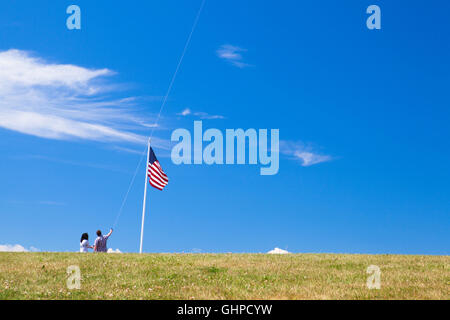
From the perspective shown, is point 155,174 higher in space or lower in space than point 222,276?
higher

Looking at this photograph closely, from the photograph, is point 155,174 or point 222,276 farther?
point 155,174

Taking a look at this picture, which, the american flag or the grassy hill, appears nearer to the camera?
the grassy hill

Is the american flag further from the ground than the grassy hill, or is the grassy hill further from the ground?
the american flag

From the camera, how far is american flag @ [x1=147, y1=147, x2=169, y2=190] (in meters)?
32.7

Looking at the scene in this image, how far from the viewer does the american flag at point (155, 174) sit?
32.7 m

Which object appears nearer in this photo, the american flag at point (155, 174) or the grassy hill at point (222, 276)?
the grassy hill at point (222, 276)

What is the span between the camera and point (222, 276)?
755 inches

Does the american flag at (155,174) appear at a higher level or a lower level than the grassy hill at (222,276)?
higher

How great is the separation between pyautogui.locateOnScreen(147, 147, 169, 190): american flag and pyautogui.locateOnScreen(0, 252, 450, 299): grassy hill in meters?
8.22

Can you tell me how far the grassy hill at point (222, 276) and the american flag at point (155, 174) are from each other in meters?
8.22

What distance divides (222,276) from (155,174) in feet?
49.2

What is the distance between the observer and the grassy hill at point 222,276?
16.2 metres
